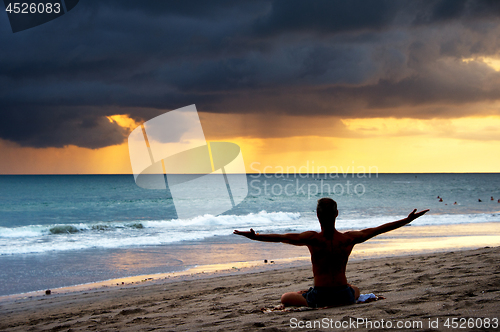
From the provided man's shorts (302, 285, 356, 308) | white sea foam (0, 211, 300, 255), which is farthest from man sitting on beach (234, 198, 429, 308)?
white sea foam (0, 211, 300, 255)

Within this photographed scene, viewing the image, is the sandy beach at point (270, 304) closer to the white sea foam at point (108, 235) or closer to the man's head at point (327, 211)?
the man's head at point (327, 211)

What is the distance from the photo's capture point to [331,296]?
4.17 metres

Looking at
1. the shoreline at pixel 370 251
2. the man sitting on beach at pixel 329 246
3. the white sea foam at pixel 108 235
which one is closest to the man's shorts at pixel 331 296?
the man sitting on beach at pixel 329 246

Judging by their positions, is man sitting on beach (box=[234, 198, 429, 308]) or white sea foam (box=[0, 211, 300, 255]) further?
white sea foam (box=[0, 211, 300, 255])

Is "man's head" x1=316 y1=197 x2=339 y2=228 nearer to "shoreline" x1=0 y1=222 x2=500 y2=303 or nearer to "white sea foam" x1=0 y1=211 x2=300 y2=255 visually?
"shoreline" x1=0 y1=222 x2=500 y2=303

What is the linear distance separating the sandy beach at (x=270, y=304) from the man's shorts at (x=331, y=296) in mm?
88

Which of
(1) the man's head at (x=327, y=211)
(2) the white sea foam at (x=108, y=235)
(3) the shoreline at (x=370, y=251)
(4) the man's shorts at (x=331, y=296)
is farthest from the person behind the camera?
(2) the white sea foam at (x=108, y=235)

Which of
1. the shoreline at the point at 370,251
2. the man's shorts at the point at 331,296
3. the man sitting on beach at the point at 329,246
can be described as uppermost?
the man sitting on beach at the point at 329,246

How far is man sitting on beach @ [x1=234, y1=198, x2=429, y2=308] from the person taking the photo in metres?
3.96

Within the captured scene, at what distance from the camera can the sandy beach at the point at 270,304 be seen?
12.3 feet

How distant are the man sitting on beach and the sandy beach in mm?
157

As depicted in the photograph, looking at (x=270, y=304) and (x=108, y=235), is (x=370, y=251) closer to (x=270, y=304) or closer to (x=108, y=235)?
(x=270, y=304)

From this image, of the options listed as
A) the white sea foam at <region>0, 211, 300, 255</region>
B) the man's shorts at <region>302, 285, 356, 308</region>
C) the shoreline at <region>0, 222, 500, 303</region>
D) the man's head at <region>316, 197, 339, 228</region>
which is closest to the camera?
the man's head at <region>316, 197, 339, 228</region>

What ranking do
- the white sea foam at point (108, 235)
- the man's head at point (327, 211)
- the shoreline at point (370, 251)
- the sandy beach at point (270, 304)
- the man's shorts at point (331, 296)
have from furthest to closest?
the white sea foam at point (108, 235)
the shoreline at point (370, 251)
the man's shorts at point (331, 296)
the man's head at point (327, 211)
the sandy beach at point (270, 304)
